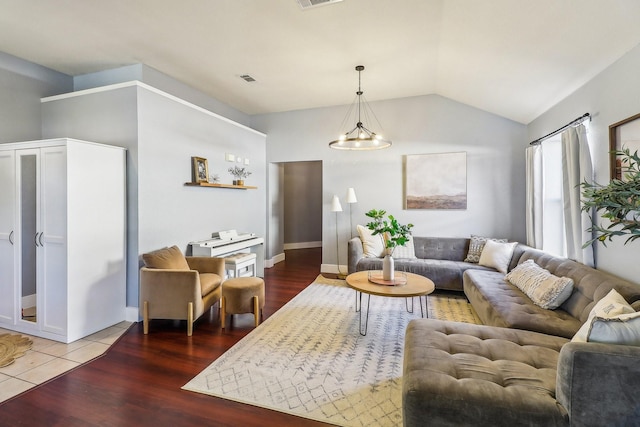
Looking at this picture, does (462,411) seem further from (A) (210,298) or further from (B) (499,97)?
(B) (499,97)

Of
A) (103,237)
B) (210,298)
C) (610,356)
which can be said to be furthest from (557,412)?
(103,237)

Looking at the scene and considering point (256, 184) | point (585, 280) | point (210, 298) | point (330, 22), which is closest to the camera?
point (585, 280)

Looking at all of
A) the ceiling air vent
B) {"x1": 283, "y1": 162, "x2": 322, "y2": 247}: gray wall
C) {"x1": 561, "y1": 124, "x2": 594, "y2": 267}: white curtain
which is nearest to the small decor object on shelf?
the ceiling air vent

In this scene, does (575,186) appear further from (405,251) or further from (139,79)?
(139,79)

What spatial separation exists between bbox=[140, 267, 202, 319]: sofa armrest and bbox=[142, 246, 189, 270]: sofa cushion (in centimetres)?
12

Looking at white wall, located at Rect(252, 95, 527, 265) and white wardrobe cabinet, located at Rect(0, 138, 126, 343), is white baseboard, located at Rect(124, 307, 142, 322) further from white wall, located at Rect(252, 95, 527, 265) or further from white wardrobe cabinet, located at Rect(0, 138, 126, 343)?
white wall, located at Rect(252, 95, 527, 265)

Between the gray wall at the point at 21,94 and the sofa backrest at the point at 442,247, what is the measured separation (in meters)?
5.47

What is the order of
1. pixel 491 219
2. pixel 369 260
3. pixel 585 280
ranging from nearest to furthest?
pixel 585 280
pixel 369 260
pixel 491 219

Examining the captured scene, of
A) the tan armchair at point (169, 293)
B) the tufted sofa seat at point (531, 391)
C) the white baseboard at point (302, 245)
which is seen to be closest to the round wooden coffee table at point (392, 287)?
the tufted sofa seat at point (531, 391)

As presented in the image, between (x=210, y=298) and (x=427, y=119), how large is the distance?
4331 millimetres

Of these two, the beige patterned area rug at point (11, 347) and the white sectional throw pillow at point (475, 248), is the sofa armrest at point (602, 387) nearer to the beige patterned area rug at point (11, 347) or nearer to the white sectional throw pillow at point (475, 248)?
the white sectional throw pillow at point (475, 248)

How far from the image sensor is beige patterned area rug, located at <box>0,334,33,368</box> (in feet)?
8.28

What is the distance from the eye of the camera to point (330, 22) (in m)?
2.95

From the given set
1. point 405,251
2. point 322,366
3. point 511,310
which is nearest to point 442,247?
point 405,251
